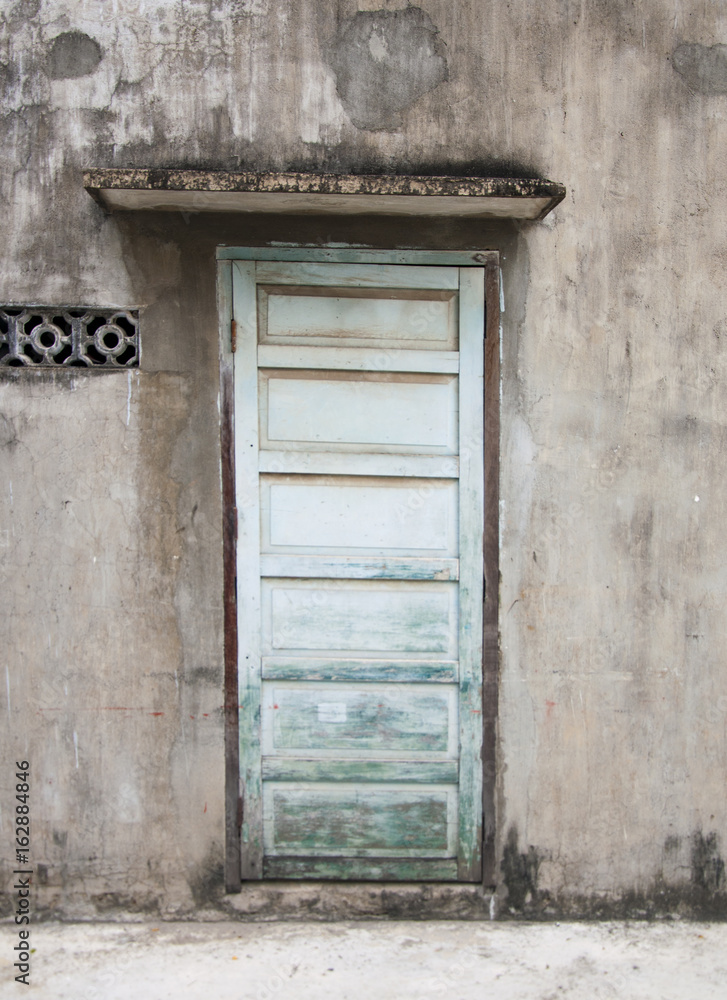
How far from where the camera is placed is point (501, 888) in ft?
10.2

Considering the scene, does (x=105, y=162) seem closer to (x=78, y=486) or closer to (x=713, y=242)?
(x=78, y=486)

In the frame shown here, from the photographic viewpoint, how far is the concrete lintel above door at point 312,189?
8.76 feet

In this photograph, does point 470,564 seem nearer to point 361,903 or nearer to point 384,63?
point 361,903

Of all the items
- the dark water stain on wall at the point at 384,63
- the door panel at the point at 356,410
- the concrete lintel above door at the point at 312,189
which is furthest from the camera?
the door panel at the point at 356,410

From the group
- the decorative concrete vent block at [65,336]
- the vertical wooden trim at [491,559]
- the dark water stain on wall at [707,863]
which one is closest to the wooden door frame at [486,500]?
the vertical wooden trim at [491,559]

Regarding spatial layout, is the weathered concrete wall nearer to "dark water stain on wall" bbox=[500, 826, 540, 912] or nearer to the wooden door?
"dark water stain on wall" bbox=[500, 826, 540, 912]

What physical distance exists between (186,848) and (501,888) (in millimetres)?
1308

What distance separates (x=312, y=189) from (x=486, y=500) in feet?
4.48

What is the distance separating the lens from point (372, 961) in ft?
9.42

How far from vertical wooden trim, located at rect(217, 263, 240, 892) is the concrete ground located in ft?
1.05

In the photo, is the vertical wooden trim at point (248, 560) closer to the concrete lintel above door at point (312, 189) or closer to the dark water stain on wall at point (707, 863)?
the concrete lintel above door at point (312, 189)

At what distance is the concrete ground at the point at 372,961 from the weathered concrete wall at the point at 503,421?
123mm

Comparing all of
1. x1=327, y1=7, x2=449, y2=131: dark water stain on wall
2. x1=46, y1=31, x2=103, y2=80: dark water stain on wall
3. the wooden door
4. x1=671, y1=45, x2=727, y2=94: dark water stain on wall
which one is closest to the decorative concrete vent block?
the wooden door

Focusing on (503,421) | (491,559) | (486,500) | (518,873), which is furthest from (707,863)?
(503,421)
